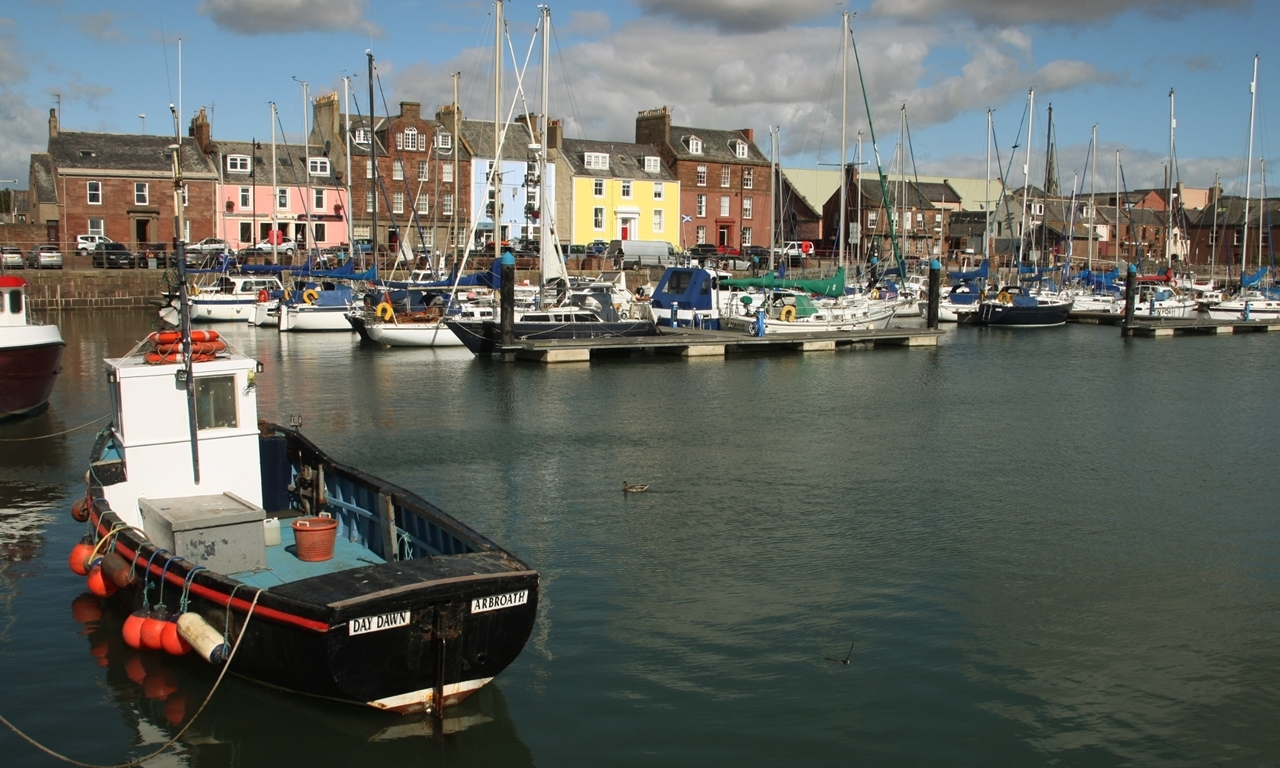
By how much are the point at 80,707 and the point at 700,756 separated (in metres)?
6.44

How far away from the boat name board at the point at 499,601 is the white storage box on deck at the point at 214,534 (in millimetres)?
3404

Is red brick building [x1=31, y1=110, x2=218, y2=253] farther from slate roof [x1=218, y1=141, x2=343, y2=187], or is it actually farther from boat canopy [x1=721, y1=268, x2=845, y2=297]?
boat canopy [x1=721, y1=268, x2=845, y2=297]

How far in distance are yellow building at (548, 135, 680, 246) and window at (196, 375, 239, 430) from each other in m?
67.9

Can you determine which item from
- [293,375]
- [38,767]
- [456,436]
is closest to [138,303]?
[293,375]

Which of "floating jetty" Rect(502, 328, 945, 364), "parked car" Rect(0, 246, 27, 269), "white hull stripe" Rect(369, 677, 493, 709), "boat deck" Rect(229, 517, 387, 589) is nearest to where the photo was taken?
"white hull stripe" Rect(369, 677, 493, 709)

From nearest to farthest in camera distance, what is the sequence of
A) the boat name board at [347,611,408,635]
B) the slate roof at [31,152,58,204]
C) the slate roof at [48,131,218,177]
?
1. the boat name board at [347,611,408,635]
2. the slate roof at [48,131,218,177]
3. the slate roof at [31,152,58,204]

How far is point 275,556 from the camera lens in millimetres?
12938

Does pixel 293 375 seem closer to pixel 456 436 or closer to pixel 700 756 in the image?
pixel 456 436

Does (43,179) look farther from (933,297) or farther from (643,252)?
(933,297)

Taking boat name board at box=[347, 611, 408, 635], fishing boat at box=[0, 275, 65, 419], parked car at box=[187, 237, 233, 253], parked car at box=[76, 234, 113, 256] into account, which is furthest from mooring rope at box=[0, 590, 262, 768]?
parked car at box=[76, 234, 113, 256]

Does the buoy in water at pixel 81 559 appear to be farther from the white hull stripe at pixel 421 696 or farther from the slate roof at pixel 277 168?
the slate roof at pixel 277 168

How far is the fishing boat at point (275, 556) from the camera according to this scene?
32.1ft

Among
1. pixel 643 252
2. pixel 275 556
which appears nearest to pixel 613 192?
pixel 643 252

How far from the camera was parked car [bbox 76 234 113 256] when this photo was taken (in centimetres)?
6462
